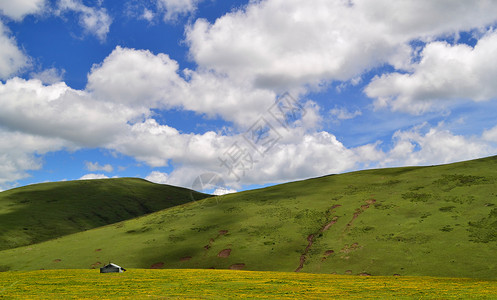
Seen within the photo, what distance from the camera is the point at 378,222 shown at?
90.8 meters

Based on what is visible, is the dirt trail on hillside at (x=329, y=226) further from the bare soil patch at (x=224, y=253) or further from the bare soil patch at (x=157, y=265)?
the bare soil patch at (x=157, y=265)

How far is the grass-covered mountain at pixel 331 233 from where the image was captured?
7156 cm

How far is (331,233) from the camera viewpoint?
9019 cm

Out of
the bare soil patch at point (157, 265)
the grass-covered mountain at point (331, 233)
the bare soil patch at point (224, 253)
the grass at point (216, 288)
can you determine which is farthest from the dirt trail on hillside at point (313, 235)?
the bare soil patch at point (157, 265)

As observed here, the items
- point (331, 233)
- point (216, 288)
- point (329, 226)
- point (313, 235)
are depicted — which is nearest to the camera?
point (216, 288)

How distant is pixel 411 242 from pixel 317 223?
90.8ft

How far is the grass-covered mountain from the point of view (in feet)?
235

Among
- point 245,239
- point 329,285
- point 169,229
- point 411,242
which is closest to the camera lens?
point 329,285

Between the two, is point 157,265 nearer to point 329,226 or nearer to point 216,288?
point 216,288

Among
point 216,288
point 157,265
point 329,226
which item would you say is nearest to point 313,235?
point 329,226

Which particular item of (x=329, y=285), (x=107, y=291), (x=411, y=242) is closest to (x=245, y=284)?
(x=329, y=285)

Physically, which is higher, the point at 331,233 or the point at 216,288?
the point at 331,233

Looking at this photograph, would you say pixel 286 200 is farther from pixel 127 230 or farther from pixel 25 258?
pixel 25 258

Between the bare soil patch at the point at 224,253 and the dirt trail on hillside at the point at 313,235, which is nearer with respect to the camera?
the dirt trail on hillside at the point at 313,235
